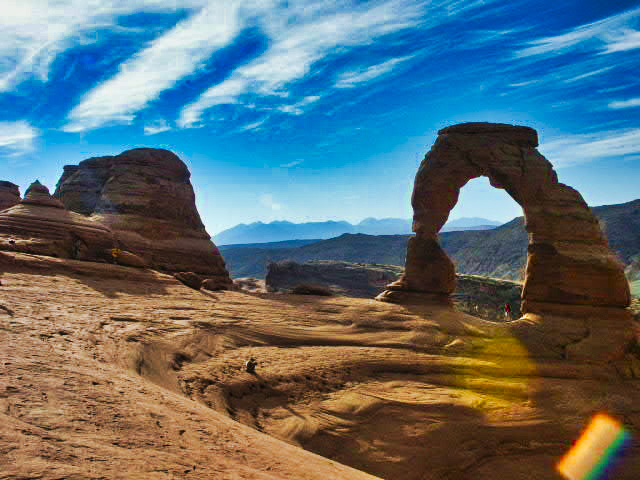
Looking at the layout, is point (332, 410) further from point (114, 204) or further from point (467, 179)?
point (114, 204)

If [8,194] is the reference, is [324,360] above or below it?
below

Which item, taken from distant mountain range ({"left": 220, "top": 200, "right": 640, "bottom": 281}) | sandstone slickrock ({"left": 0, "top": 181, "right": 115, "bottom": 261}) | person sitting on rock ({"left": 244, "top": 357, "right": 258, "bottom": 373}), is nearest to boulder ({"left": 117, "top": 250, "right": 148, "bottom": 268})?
sandstone slickrock ({"left": 0, "top": 181, "right": 115, "bottom": 261})

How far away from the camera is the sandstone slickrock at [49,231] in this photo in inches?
548

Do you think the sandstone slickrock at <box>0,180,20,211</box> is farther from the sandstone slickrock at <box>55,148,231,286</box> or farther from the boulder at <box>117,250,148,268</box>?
the boulder at <box>117,250,148,268</box>

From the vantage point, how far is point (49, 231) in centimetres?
1491

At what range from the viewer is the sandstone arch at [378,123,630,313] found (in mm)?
14391

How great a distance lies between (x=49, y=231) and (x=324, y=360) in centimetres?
1068

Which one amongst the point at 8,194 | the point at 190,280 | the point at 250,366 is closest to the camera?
the point at 250,366

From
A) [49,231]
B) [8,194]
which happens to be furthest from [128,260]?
[8,194]

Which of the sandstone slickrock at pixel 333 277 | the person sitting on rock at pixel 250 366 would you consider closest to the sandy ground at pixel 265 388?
the person sitting on rock at pixel 250 366

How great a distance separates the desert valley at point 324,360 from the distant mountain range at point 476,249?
123 feet

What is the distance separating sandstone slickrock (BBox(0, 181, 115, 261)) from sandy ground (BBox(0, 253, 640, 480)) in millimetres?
1618

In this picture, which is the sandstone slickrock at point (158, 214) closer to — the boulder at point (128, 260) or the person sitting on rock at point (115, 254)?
the person sitting on rock at point (115, 254)

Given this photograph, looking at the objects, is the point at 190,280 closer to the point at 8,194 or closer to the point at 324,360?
the point at 324,360
